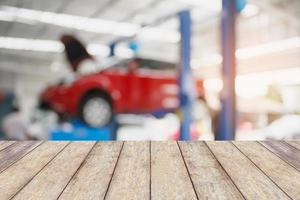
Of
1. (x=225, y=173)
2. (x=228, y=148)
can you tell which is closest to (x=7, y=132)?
(x=228, y=148)

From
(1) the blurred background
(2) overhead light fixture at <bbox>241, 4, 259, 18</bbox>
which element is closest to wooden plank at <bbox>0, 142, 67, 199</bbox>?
(1) the blurred background

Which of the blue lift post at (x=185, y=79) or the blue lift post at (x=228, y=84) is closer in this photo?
the blue lift post at (x=228, y=84)

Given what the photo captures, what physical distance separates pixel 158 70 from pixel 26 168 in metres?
4.54

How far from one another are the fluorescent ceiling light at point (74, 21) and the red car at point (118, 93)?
2.27m

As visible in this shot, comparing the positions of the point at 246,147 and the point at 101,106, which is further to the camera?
the point at 101,106

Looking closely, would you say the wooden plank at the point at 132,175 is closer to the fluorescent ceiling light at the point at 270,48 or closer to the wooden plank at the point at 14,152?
the wooden plank at the point at 14,152

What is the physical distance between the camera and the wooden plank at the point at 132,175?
124cm

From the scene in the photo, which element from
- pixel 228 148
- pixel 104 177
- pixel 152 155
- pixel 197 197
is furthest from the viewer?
pixel 228 148

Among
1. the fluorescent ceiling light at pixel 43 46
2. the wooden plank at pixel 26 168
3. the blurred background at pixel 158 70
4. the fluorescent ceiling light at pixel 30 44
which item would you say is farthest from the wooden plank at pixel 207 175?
the fluorescent ceiling light at pixel 30 44

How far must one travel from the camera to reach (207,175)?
1.46 meters

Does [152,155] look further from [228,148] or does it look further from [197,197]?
[197,197]

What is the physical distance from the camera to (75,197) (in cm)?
121

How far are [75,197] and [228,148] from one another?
0.99 meters

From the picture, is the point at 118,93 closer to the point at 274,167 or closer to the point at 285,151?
the point at 285,151
